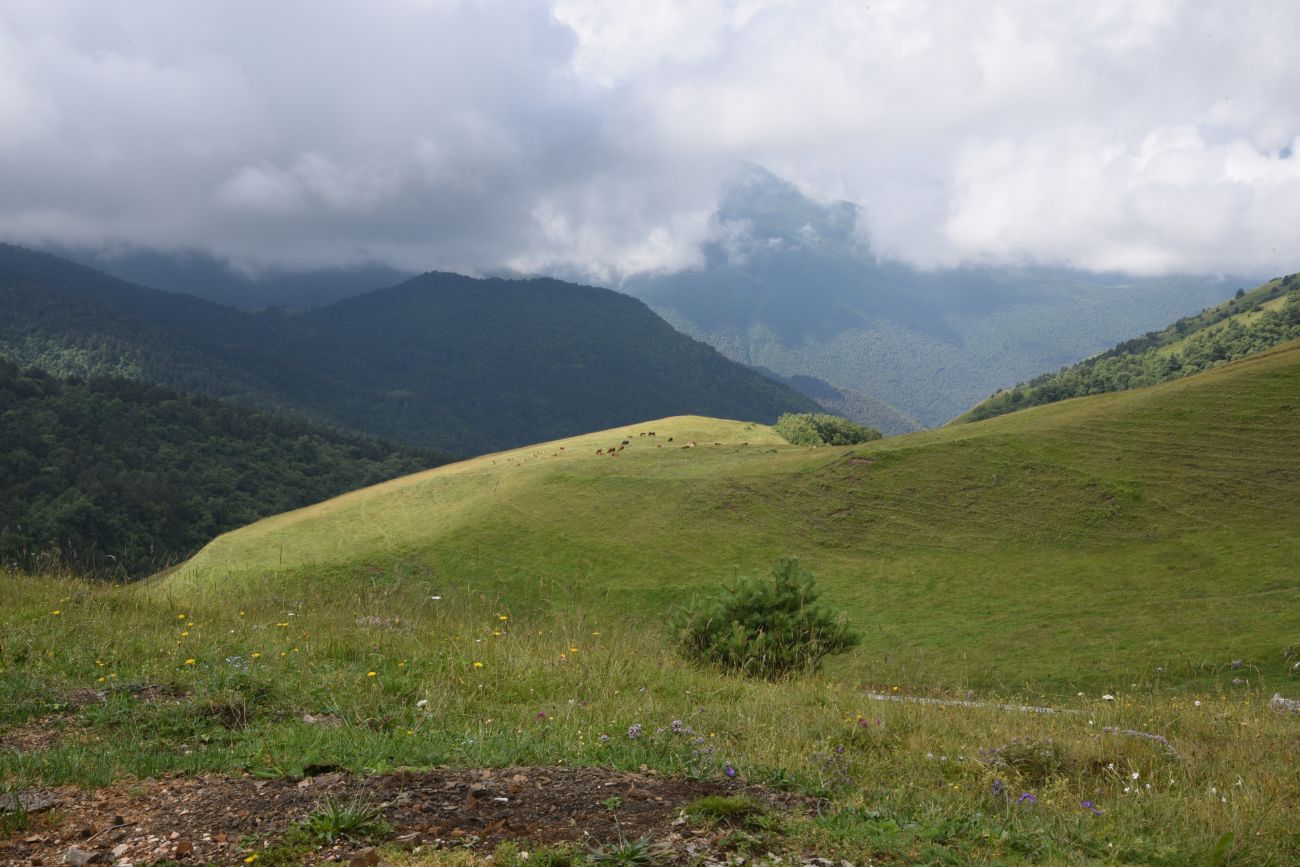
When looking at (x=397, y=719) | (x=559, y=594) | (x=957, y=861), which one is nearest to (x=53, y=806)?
(x=397, y=719)

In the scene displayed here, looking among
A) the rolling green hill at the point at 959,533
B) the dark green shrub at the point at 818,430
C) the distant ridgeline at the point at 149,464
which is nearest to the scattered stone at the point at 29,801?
the rolling green hill at the point at 959,533

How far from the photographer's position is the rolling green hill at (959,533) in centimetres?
2462

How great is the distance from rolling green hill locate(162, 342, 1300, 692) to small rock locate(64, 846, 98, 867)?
1967 cm

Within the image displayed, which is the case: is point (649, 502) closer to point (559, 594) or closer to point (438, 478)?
point (559, 594)

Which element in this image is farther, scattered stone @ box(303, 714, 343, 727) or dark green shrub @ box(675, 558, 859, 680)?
dark green shrub @ box(675, 558, 859, 680)

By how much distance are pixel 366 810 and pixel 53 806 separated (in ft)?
6.81

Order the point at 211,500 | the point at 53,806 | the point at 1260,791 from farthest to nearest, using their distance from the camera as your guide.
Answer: the point at 211,500 → the point at 1260,791 → the point at 53,806

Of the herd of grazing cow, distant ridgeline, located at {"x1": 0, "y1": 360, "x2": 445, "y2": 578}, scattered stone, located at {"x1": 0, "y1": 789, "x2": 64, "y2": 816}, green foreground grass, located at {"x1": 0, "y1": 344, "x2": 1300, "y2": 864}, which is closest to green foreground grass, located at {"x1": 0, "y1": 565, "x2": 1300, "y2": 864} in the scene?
green foreground grass, located at {"x1": 0, "y1": 344, "x2": 1300, "y2": 864}

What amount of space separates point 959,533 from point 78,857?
33081mm

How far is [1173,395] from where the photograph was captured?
133 ft

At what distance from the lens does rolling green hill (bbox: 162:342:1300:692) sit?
80.8ft

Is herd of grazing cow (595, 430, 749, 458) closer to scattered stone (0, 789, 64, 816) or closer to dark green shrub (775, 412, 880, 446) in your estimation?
dark green shrub (775, 412, 880, 446)

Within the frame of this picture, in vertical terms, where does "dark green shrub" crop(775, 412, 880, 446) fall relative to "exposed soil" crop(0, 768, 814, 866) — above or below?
above

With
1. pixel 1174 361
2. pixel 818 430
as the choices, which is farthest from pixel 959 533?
pixel 1174 361
